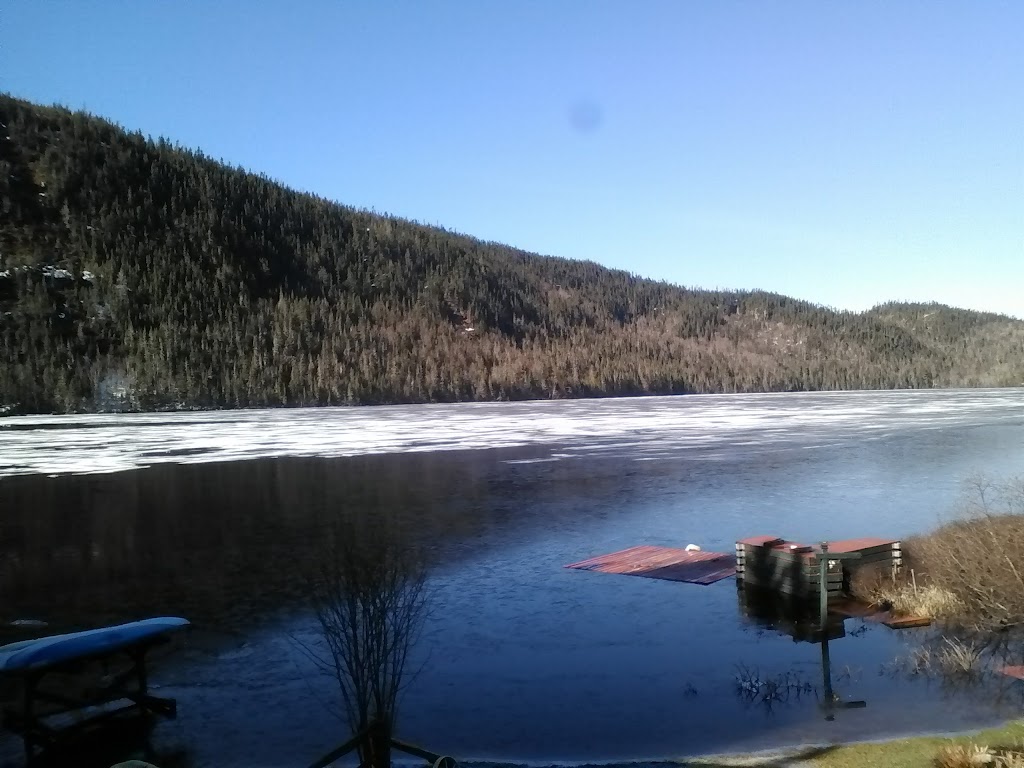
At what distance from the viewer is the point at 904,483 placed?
19.3m

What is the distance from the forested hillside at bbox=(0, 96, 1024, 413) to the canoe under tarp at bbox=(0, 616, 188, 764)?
71.2 m

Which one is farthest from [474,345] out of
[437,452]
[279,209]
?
[437,452]

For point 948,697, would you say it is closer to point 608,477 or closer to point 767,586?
point 767,586

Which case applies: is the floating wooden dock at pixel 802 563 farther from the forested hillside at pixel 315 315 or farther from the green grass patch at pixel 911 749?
the forested hillside at pixel 315 315

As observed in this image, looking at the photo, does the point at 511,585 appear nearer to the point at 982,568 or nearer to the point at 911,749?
the point at 982,568

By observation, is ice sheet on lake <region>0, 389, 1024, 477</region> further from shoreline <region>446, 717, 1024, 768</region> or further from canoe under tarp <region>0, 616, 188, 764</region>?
shoreline <region>446, 717, 1024, 768</region>

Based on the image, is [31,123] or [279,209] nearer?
[31,123]

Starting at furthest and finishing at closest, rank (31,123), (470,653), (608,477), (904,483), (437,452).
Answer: (31,123), (437,452), (608,477), (904,483), (470,653)

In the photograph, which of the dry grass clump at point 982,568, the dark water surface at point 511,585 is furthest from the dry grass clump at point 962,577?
the dark water surface at point 511,585

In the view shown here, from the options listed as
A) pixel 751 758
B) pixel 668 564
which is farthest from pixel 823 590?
pixel 751 758

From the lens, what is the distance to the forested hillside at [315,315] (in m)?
87.2

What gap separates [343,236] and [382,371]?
2155 inches

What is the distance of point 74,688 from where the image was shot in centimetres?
812

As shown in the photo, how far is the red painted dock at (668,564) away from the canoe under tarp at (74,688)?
6.46 metres
